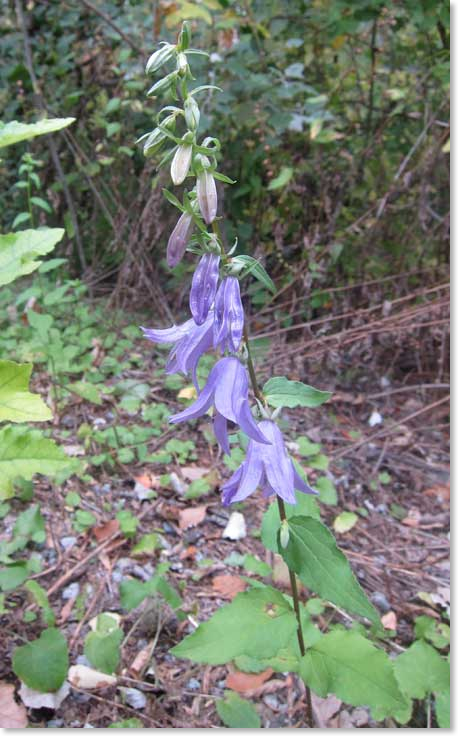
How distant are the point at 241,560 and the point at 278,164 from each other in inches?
112

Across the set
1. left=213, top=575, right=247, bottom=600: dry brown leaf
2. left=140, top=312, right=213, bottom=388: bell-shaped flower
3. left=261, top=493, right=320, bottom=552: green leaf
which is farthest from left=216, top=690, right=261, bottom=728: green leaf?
left=140, top=312, right=213, bottom=388: bell-shaped flower

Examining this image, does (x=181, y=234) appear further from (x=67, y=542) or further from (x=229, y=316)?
(x=67, y=542)

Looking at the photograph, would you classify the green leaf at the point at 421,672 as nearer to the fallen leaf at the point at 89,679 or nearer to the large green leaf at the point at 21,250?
the fallen leaf at the point at 89,679

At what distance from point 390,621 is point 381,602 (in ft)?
0.43

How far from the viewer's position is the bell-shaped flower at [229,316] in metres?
1.38

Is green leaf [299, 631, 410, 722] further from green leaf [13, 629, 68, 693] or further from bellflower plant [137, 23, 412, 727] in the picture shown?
green leaf [13, 629, 68, 693]

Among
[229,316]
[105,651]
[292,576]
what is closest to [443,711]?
[292,576]

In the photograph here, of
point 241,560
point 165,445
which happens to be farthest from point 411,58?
point 241,560

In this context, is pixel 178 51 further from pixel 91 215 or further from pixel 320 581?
pixel 91 215

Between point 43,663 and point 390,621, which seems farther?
point 390,621

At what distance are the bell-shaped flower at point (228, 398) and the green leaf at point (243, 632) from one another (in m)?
0.59

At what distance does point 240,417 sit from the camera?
1363 millimetres

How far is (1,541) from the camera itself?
2363mm

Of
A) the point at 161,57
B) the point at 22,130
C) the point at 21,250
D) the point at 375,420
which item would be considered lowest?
the point at 375,420
